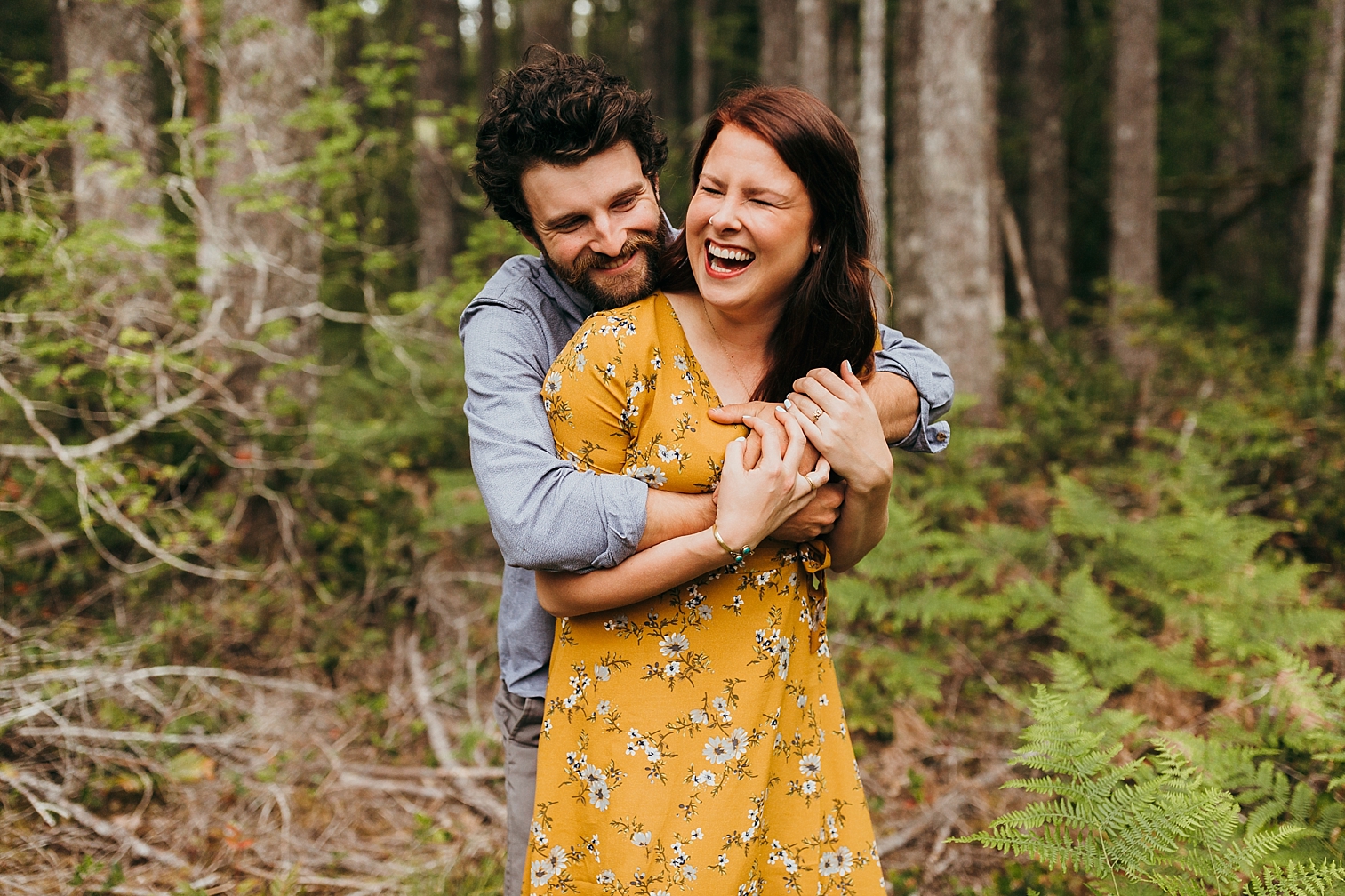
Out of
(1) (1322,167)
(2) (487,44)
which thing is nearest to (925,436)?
(1) (1322,167)

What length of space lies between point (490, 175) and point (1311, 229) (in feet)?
32.4

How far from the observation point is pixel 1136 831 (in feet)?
7.23

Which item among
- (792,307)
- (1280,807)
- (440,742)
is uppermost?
(792,307)

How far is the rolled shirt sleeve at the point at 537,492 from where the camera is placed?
1621 mm

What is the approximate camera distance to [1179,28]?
44.8 feet

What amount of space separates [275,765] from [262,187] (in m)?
3.38

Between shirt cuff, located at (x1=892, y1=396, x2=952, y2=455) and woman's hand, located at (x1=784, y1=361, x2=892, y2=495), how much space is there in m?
0.29

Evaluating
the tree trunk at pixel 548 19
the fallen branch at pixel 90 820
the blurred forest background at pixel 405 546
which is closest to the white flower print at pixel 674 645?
the blurred forest background at pixel 405 546

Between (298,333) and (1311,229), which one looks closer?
(298,333)

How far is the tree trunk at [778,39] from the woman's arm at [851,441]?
867 cm

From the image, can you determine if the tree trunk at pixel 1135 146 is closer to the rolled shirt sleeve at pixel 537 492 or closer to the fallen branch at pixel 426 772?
the fallen branch at pixel 426 772

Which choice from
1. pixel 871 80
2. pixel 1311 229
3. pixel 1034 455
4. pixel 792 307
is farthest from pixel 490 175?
pixel 1311 229

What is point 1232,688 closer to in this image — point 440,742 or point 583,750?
point 583,750

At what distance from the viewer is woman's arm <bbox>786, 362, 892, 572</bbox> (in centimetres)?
178
